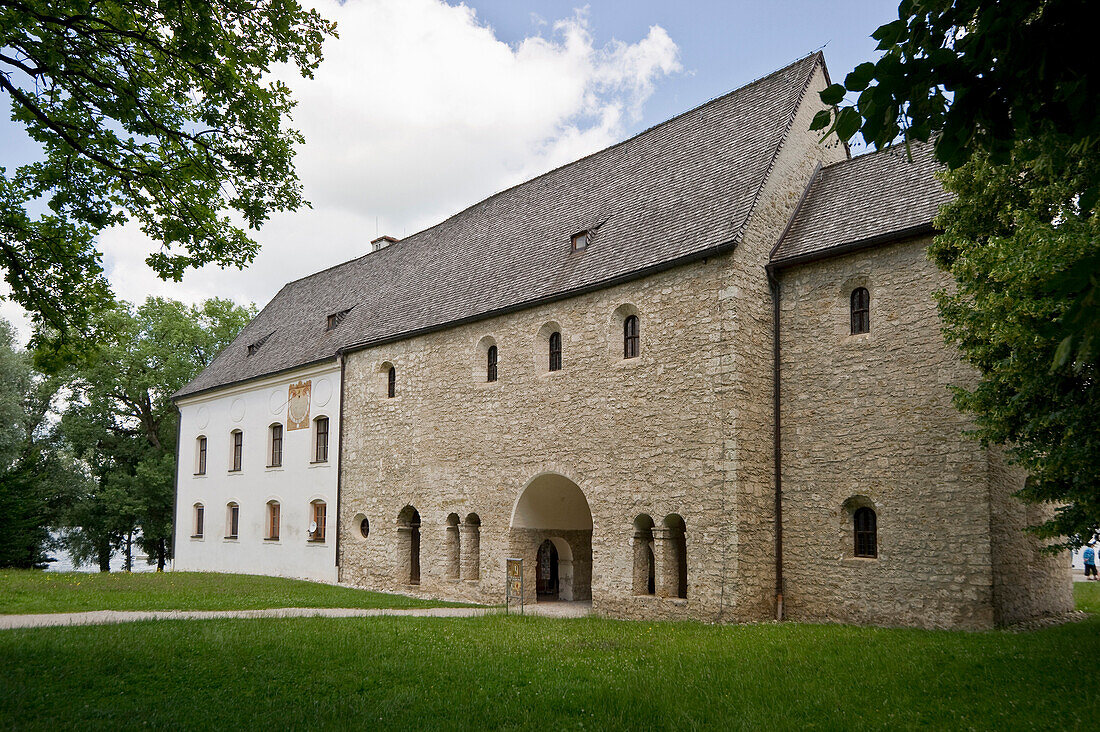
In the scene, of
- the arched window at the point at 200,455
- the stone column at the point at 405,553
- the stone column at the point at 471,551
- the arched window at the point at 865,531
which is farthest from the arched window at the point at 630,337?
the arched window at the point at 200,455

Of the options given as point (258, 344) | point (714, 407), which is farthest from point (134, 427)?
point (714, 407)

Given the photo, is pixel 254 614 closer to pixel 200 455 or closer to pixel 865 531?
pixel 865 531

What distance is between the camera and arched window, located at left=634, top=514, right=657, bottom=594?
51.3ft

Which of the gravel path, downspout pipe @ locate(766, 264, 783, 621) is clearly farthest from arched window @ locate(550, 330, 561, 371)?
the gravel path

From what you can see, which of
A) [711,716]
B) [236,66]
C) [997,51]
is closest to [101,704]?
[711,716]

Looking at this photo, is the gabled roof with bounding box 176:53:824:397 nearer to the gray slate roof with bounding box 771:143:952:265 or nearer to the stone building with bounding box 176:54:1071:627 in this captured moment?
the stone building with bounding box 176:54:1071:627

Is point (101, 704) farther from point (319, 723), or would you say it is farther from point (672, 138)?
point (672, 138)

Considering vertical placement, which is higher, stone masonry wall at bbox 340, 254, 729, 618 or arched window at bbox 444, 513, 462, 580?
stone masonry wall at bbox 340, 254, 729, 618

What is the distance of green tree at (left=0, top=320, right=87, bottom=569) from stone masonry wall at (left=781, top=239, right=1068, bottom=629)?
28.8m

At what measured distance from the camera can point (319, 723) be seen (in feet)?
25.3

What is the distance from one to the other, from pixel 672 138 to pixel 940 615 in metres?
11.8

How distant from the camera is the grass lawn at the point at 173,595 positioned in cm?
1612

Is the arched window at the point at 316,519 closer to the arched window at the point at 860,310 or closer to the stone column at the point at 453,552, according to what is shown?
the stone column at the point at 453,552

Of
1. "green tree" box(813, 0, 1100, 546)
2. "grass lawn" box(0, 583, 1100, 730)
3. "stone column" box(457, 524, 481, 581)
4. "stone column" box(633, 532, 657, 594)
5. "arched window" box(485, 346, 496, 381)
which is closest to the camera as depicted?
"green tree" box(813, 0, 1100, 546)
